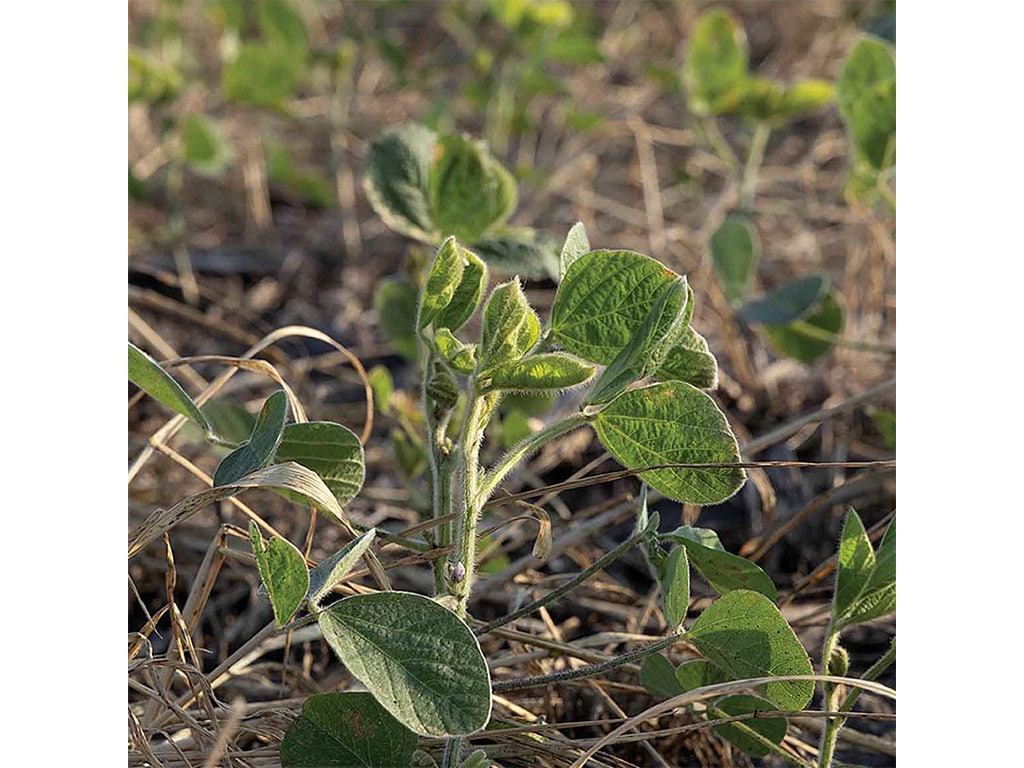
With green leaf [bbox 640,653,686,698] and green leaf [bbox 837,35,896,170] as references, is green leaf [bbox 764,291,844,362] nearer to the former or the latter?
green leaf [bbox 837,35,896,170]

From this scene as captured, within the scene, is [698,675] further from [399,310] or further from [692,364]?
[399,310]

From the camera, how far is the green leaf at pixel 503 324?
2.27 feet

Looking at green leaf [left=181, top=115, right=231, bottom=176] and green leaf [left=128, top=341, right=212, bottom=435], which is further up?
green leaf [left=128, top=341, right=212, bottom=435]

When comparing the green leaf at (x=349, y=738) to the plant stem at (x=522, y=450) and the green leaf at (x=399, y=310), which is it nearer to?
the plant stem at (x=522, y=450)

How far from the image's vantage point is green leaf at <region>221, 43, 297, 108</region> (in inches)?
70.0

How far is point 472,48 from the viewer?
6.86ft

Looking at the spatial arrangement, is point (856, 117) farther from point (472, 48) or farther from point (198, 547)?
point (472, 48)

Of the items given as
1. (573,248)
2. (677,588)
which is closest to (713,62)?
(573,248)

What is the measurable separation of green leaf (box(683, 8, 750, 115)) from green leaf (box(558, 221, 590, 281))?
953 mm

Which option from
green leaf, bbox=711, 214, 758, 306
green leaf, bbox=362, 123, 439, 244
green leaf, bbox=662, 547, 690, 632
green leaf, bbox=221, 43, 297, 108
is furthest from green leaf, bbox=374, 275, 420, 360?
green leaf, bbox=221, 43, 297, 108

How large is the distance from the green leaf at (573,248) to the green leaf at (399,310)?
51 cm

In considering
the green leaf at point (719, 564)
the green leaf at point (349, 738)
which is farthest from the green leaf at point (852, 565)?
the green leaf at point (349, 738)
